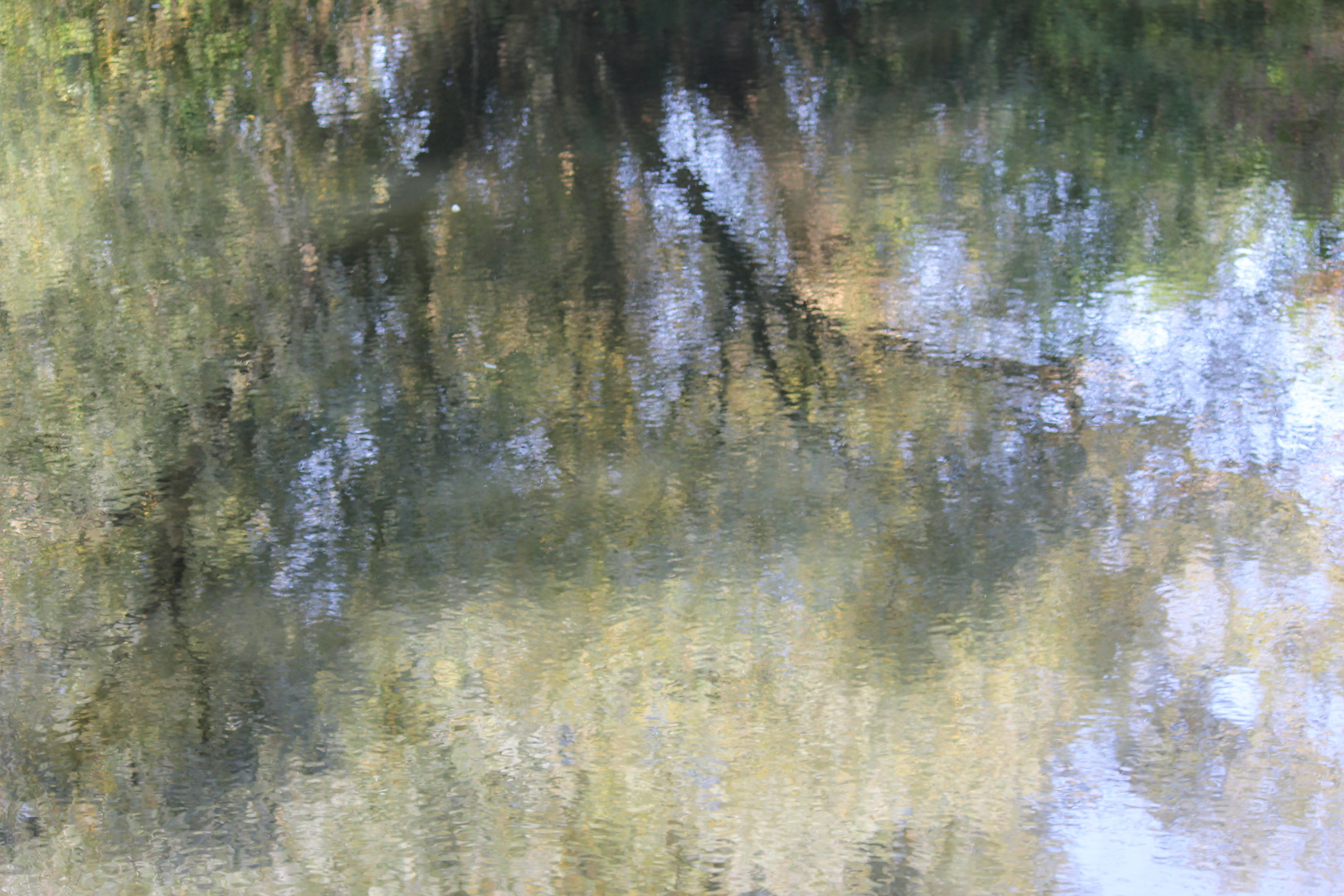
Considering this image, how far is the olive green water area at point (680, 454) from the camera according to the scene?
1146 mm

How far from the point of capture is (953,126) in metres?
1.59

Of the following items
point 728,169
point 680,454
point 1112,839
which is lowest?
point 1112,839

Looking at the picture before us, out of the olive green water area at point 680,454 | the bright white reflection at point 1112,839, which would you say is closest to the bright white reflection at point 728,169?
the olive green water area at point 680,454

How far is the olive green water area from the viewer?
3.76ft

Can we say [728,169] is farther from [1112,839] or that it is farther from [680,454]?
[1112,839]

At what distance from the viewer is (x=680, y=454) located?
1.33m

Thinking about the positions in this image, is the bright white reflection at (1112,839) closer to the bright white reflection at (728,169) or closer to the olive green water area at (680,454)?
the olive green water area at (680,454)

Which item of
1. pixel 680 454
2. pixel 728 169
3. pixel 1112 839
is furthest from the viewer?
pixel 728 169

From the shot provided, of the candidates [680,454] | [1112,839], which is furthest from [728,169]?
[1112,839]

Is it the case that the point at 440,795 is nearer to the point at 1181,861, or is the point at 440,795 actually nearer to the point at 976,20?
the point at 1181,861

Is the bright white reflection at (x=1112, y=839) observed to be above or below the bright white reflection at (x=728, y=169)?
below

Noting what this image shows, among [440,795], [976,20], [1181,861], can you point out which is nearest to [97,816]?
[440,795]

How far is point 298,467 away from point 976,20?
4.17ft

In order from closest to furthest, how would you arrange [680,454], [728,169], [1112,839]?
[1112,839] < [680,454] < [728,169]
